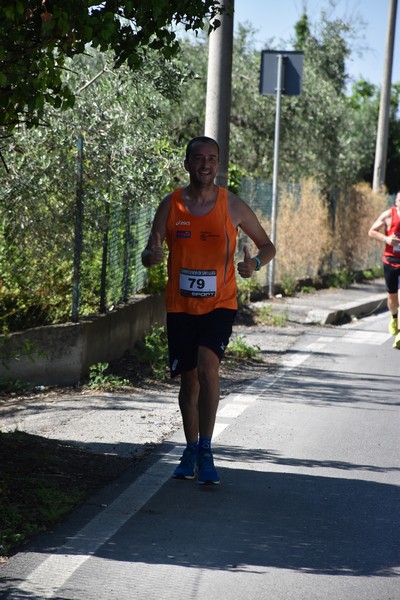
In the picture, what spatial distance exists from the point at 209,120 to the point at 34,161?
2.49 m

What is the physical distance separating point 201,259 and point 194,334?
1.55 feet

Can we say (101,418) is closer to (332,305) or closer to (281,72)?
(281,72)

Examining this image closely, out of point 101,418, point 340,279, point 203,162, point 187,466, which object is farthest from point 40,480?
point 340,279

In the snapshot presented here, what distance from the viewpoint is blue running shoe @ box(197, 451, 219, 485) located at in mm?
6645

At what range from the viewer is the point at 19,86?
555cm

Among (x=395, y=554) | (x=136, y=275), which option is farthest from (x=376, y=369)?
(x=395, y=554)

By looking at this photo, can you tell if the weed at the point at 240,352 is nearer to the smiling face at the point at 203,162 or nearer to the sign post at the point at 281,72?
the sign post at the point at 281,72

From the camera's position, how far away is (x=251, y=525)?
19.2ft

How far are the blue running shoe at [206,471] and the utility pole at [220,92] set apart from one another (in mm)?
5324

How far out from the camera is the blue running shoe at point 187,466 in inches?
267

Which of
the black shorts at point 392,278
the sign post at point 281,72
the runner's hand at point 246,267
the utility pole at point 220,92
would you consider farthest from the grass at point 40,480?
the sign post at point 281,72

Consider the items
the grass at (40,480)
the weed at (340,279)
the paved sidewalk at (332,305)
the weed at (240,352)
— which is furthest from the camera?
the weed at (340,279)

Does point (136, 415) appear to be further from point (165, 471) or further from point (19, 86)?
point (19, 86)

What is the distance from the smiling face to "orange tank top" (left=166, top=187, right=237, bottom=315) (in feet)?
0.51
